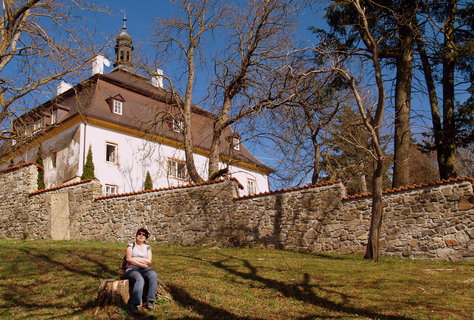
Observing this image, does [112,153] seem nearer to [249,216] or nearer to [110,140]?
[110,140]

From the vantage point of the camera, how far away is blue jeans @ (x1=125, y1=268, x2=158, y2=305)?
17.4 feet

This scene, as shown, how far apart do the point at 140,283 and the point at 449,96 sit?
1165 cm

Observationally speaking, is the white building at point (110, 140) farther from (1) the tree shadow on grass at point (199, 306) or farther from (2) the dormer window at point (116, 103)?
(1) the tree shadow on grass at point (199, 306)

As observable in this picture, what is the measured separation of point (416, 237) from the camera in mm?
9945

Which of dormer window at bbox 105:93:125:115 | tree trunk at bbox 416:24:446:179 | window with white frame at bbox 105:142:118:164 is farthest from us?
dormer window at bbox 105:93:125:115

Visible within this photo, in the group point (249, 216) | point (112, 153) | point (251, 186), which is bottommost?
point (249, 216)

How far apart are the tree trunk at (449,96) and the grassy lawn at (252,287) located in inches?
176

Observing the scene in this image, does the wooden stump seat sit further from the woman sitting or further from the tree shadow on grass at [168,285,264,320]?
the tree shadow on grass at [168,285,264,320]

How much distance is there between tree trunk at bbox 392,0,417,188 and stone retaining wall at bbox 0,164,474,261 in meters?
2.05

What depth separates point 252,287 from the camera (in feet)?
22.2

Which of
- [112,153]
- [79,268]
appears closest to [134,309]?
[79,268]

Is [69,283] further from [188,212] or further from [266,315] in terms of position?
[188,212]

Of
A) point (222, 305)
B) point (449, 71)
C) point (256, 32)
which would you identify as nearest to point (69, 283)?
point (222, 305)

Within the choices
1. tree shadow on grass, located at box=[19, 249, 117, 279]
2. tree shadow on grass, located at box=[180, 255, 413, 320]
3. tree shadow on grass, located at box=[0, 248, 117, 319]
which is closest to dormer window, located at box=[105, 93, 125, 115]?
tree shadow on grass, located at box=[0, 248, 117, 319]
